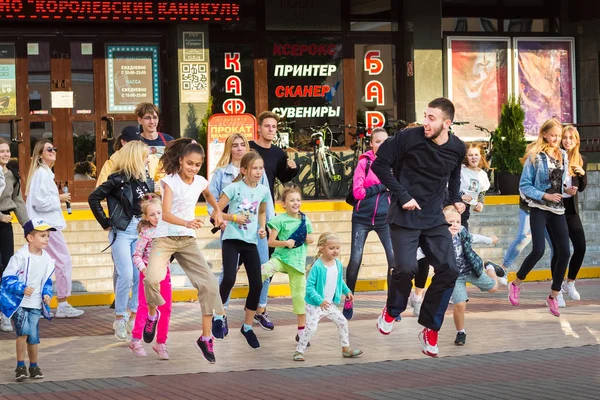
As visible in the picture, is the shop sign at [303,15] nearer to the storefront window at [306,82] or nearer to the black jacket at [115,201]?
the storefront window at [306,82]

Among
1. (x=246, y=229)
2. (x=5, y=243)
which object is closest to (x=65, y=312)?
(x=5, y=243)

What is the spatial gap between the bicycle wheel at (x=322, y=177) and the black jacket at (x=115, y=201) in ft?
32.0

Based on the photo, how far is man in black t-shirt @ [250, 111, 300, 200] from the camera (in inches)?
463

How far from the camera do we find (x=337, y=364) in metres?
9.51

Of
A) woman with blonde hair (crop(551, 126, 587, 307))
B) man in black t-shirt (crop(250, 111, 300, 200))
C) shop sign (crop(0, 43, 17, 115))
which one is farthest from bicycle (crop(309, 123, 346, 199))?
man in black t-shirt (crop(250, 111, 300, 200))

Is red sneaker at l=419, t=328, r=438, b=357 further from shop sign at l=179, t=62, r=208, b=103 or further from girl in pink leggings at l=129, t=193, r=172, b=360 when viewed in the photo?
shop sign at l=179, t=62, r=208, b=103

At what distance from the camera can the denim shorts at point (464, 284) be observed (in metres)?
10.4

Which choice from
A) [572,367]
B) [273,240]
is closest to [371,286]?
[273,240]

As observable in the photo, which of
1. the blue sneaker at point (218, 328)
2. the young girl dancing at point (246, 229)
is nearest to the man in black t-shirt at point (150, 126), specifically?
the young girl dancing at point (246, 229)

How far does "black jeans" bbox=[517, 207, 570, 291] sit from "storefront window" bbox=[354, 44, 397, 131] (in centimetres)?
931

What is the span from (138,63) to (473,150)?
28.7 feet

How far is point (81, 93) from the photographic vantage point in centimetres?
2023

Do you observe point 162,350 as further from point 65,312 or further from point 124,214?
point 65,312

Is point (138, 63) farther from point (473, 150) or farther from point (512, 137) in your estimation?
point (473, 150)
